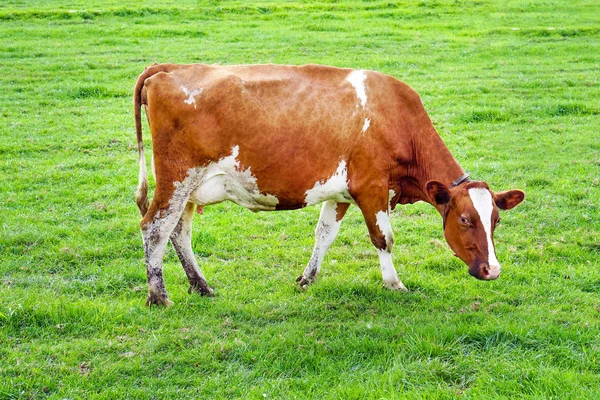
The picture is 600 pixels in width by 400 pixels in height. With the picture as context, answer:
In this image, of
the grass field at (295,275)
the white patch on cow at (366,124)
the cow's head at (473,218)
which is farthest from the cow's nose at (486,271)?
the white patch on cow at (366,124)

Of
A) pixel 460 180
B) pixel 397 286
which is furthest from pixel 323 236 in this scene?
pixel 460 180

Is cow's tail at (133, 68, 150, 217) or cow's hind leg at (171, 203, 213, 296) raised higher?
cow's tail at (133, 68, 150, 217)

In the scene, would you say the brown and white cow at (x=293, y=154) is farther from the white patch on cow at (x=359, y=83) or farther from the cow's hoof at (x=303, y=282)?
the cow's hoof at (x=303, y=282)

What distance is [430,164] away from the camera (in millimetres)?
8734

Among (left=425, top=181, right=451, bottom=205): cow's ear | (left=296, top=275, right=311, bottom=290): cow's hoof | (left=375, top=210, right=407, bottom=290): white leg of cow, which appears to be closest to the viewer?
(left=425, top=181, right=451, bottom=205): cow's ear

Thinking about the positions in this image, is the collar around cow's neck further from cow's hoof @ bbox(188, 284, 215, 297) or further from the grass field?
cow's hoof @ bbox(188, 284, 215, 297)

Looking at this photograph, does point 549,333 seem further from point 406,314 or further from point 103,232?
point 103,232

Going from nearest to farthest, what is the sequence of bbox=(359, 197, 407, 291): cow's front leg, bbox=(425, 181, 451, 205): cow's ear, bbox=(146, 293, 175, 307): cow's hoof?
1. bbox=(425, 181, 451, 205): cow's ear
2. bbox=(146, 293, 175, 307): cow's hoof
3. bbox=(359, 197, 407, 291): cow's front leg

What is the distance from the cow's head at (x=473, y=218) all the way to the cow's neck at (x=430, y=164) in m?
0.45

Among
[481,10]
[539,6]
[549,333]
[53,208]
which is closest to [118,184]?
[53,208]

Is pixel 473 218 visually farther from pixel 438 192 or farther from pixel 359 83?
pixel 359 83

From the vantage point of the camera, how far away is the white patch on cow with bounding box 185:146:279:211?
823 cm

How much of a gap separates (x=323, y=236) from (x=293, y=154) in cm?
139

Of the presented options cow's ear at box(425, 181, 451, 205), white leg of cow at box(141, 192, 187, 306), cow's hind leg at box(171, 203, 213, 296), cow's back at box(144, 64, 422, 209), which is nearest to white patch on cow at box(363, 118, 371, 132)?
cow's back at box(144, 64, 422, 209)
